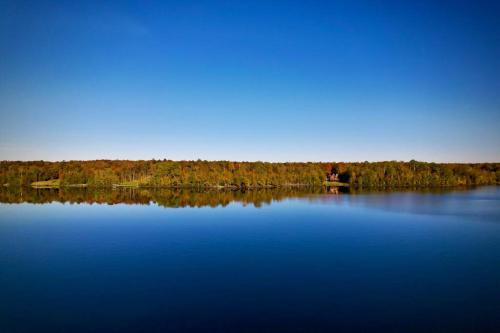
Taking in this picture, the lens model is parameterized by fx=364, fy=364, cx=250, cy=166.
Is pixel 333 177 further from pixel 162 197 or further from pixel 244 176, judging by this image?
pixel 162 197

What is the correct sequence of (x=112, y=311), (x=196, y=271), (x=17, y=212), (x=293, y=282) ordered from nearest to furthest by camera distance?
(x=112, y=311) → (x=293, y=282) → (x=196, y=271) → (x=17, y=212)

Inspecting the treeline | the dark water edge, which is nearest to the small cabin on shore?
the treeline

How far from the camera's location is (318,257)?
20.3 m

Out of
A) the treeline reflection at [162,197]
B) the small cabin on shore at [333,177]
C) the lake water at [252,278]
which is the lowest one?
the lake water at [252,278]

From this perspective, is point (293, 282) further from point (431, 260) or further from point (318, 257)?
point (431, 260)

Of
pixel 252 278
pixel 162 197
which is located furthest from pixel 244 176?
pixel 252 278

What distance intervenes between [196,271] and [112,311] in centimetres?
523

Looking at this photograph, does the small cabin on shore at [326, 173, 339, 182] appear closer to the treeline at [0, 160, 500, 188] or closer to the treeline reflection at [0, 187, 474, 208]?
the treeline at [0, 160, 500, 188]

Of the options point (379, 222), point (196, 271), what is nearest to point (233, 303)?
point (196, 271)

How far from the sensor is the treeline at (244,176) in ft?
335

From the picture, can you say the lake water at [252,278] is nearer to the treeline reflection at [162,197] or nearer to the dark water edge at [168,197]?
the treeline reflection at [162,197]

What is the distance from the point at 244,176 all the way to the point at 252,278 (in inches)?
3341

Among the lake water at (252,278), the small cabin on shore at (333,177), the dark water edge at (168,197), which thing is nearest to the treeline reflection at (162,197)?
the dark water edge at (168,197)

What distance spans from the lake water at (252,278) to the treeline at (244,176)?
7081 cm
